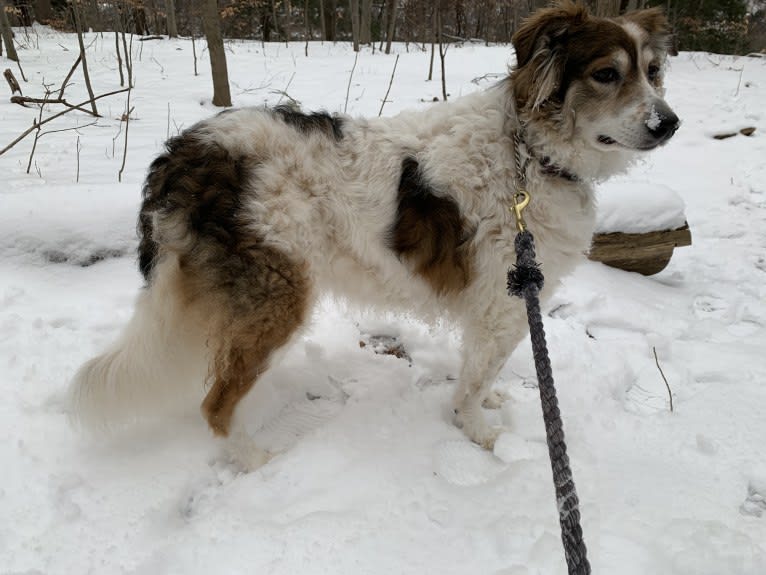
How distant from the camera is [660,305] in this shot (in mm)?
4004

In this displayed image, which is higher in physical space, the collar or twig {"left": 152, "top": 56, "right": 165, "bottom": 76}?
twig {"left": 152, "top": 56, "right": 165, "bottom": 76}

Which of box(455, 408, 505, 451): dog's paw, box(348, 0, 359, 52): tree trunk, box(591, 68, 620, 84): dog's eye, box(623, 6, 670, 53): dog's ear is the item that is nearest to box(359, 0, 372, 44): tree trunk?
box(348, 0, 359, 52): tree trunk

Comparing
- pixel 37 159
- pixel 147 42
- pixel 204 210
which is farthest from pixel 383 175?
pixel 147 42

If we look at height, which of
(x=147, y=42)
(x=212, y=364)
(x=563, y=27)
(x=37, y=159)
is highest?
(x=147, y=42)

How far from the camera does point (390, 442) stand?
2645mm

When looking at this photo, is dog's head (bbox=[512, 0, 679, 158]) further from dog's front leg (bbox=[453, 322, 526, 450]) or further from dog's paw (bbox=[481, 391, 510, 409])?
dog's paw (bbox=[481, 391, 510, 409])

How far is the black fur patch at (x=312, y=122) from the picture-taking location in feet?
8.34

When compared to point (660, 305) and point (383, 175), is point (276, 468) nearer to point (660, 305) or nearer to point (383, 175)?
point (383, 175)

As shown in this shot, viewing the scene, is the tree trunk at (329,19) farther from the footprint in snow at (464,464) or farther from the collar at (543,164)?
the footprint in snow at (464,464)

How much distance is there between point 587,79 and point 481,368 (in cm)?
154

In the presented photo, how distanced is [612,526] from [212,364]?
1962mm

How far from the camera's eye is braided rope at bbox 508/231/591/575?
1.29 metres


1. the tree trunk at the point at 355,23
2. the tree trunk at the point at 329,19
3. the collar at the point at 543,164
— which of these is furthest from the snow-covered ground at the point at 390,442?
the tree trunk at the point at 329,19

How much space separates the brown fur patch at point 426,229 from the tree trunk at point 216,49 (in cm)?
640
